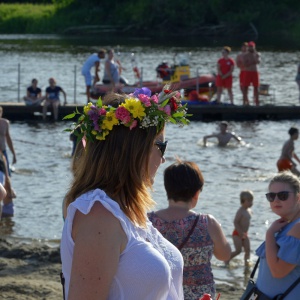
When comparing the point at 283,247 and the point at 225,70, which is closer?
the point at 283,247

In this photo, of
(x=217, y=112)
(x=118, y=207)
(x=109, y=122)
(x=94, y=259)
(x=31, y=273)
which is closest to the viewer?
(x=94, y=259)

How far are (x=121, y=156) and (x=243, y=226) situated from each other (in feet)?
24.8

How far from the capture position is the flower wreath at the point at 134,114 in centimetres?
314

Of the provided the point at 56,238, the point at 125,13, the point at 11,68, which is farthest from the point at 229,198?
the point at 125,13

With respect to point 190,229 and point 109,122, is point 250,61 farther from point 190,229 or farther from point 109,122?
point 109,122

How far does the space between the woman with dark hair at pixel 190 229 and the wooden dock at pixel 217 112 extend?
58.9 feet

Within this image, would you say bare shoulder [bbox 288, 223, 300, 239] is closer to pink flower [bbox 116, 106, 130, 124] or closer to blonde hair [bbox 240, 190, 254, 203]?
pink flower [bbox 116, 106, 130, 124]

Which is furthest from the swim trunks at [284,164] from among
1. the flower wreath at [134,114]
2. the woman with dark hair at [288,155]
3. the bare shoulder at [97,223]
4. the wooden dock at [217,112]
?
the bare shoulder at [97,223]

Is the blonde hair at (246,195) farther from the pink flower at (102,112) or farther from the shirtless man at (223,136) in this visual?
the shirtless man at (223,136)

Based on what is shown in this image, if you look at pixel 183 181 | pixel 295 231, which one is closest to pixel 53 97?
pixel 183 181

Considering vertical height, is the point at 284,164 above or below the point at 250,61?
Result: below

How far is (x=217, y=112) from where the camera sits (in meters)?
23.2

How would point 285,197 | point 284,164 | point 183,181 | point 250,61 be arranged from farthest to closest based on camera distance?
1. point 250,61
2. point 284,164
3. point 285,197
4. point 183,181

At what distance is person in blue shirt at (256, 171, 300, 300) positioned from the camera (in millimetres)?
4922
